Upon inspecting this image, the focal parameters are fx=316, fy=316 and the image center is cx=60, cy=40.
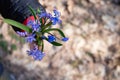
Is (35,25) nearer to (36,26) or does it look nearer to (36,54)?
(36,26)

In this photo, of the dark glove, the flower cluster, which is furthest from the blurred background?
the flower cluster

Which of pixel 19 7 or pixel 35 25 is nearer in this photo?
pixel 35 25

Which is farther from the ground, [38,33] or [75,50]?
[38,33]

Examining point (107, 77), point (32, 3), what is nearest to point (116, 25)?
point (107, 77)

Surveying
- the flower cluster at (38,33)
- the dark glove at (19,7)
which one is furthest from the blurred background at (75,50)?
the flower cluster at (38,33)

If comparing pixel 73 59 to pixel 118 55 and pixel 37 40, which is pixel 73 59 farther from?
pixel 37 40

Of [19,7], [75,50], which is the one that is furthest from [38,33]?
[75,50]

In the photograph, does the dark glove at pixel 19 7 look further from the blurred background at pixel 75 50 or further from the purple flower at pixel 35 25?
the blurred background at pixel 75 50

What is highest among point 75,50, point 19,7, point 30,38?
point 19,7

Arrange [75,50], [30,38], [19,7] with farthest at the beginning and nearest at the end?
[75,50]
[19,7]
[30,38]
